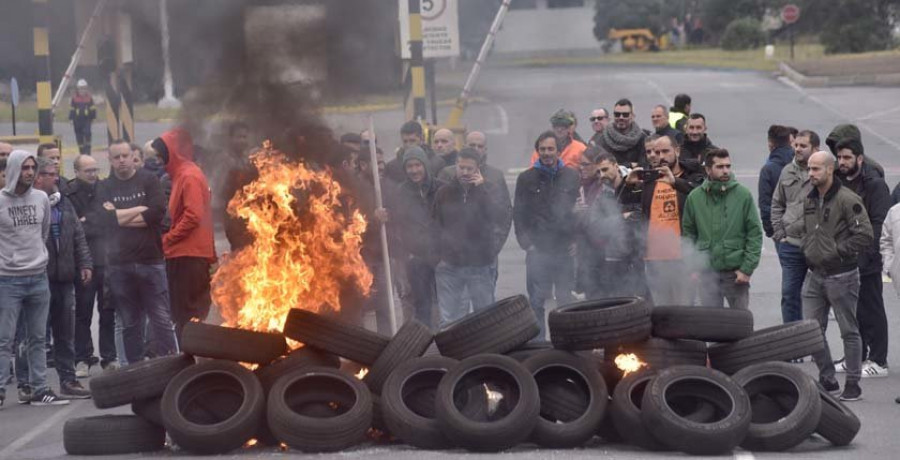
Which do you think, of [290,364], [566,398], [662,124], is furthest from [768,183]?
[290,364]

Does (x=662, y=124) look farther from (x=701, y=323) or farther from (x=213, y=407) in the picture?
(x=213, y=407)

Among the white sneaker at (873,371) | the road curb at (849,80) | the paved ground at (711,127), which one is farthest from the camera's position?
the road curb at (849,80)

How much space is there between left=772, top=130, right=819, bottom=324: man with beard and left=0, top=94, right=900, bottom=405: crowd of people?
17 millimetres

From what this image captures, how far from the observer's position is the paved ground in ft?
28.1

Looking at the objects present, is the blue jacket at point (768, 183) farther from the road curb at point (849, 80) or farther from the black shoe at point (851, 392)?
the road curb at point (849, 80)

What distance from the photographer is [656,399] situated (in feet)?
26.1

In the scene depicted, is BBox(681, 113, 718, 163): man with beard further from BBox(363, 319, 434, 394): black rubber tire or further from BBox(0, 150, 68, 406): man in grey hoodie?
BBox(0, 150, 68, 406): man in grey hoodie

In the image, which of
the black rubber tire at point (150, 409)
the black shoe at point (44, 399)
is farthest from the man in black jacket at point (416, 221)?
the black rubber tire at point (150, 409)

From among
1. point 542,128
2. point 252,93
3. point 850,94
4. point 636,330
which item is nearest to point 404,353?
point 636,330

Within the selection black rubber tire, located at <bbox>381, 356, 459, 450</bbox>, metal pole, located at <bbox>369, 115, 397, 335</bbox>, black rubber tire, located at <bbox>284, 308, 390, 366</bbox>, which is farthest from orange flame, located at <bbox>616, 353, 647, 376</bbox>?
metal pole, located at <bbox>369, 115, 397, 335</bbox>

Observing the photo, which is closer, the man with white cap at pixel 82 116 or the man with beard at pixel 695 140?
the man with beard at pixel 695 140

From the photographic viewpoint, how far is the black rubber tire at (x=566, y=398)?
811 centimetres

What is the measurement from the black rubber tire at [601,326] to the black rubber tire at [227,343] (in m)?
1.81

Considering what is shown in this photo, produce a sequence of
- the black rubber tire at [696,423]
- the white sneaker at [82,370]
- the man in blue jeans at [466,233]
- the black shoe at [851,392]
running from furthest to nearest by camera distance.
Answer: the white sneaker at [82,370]
the man in blue jeans at [466,233]
the black shoe at [851,392]
the black rubber tire at [696,423]
